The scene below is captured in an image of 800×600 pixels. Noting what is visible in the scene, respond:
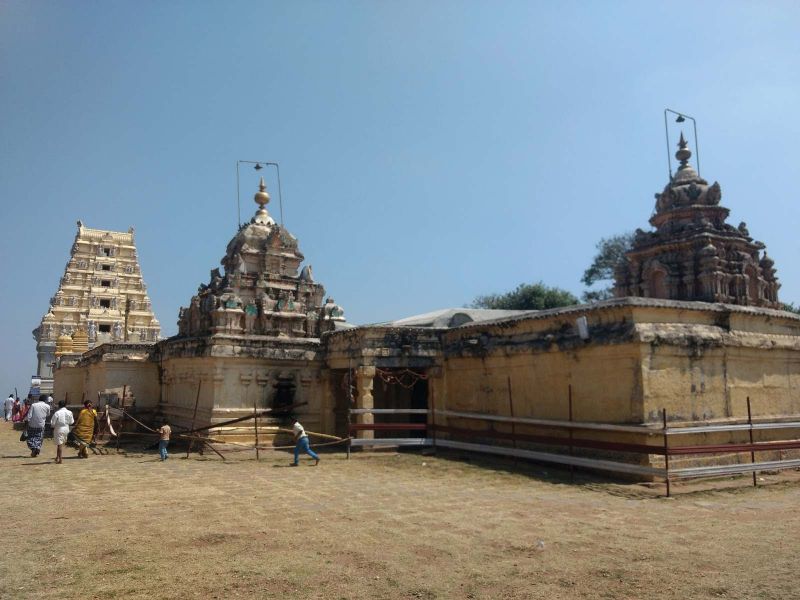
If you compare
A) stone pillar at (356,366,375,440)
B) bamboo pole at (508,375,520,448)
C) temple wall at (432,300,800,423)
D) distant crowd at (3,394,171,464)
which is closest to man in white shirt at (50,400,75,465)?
distant crowd at (3,394,171,464)

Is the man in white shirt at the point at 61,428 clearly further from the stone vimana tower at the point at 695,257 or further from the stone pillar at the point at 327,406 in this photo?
the stone vimana tower at the point at 695,257

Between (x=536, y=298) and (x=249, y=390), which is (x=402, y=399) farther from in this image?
(x=536, y=298)

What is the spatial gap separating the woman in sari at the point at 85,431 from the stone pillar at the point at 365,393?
7.21m

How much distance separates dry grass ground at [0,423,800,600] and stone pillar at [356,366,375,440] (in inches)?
144

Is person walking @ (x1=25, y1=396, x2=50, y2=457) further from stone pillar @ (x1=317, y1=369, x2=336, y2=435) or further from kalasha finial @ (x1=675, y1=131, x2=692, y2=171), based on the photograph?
kalasha finial @ (x1=675, y1=131, x2=692, y2=171)

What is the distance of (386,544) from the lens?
771cm

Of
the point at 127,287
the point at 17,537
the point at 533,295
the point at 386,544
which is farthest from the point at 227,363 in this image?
the point at 533,295

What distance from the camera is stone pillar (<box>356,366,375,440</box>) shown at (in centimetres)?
1688

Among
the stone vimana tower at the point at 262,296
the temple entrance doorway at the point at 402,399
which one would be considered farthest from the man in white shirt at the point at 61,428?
the temple entrance doorway at the point at 402,399

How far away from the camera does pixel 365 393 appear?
1698 cm

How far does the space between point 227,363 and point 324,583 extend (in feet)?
42.8

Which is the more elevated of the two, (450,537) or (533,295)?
(533,295)

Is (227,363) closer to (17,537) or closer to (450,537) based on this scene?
(17,537)

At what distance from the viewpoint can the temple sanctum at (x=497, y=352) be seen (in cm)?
1316
